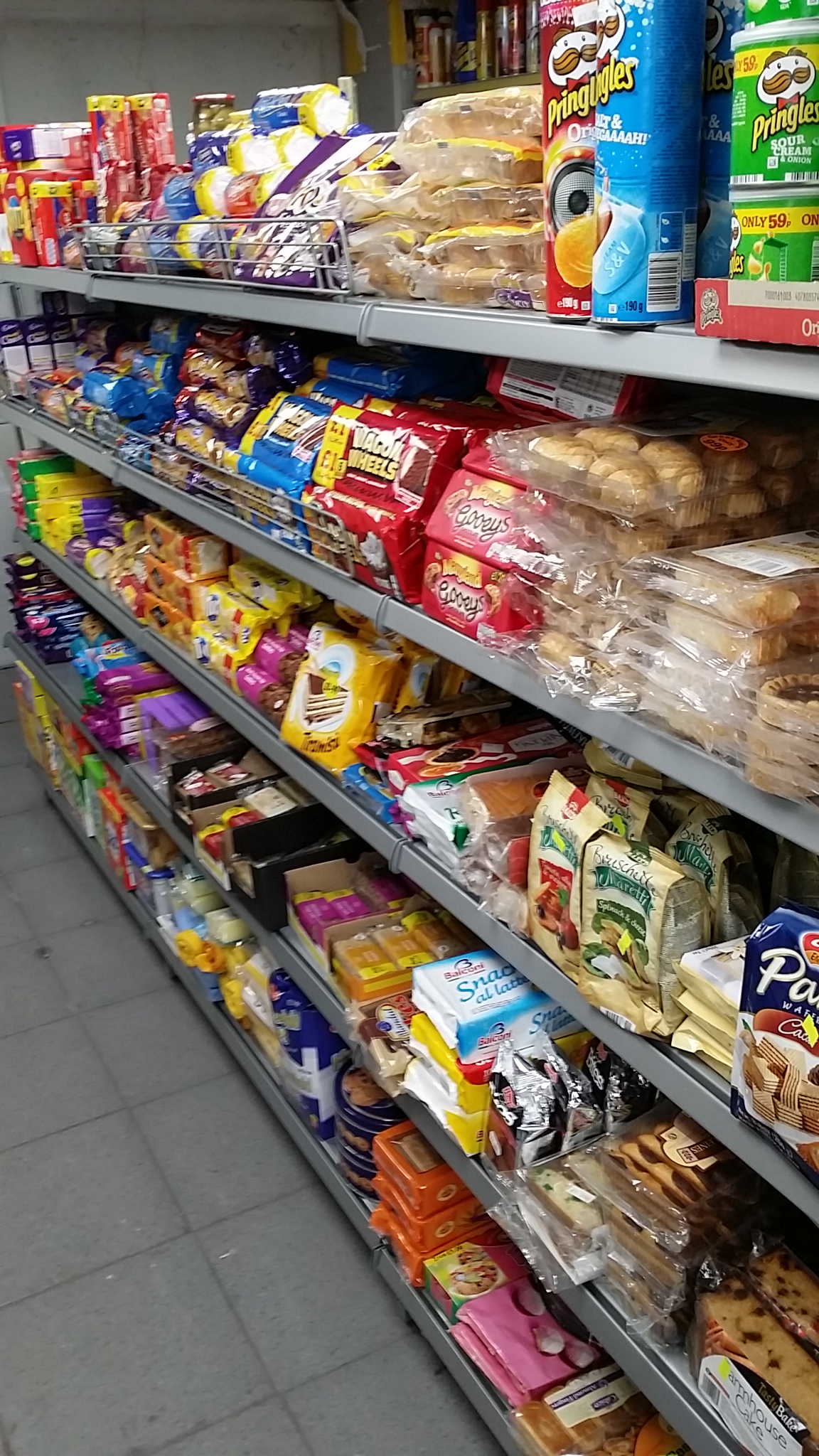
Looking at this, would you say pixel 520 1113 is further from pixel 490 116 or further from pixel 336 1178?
pixel 490 116

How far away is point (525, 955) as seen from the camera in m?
1.35

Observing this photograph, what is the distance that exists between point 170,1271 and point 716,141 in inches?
78.4

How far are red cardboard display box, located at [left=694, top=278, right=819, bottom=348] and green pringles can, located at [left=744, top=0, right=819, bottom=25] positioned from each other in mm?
151

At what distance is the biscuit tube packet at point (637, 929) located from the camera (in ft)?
3.70

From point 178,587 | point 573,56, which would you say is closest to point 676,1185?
point 573,56

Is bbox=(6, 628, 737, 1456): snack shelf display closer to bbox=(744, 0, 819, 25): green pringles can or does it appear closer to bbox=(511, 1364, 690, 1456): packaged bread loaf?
bbox=(511, 1364, 690, 1456): packaged bread loaf

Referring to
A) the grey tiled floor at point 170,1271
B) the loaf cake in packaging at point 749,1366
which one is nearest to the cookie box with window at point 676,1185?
the loaf cake in packaging at point 749,1366

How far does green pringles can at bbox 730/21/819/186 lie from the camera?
0.71 m

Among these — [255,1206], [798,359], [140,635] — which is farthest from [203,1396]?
[798,359]

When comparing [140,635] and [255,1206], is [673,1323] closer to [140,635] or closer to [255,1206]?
[255,1206]

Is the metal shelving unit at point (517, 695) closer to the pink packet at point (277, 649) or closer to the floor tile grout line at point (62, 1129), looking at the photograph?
the pink packet at point (277, 649)

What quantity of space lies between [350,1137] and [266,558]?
102 centimetres

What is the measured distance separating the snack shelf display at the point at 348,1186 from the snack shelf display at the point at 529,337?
68cm

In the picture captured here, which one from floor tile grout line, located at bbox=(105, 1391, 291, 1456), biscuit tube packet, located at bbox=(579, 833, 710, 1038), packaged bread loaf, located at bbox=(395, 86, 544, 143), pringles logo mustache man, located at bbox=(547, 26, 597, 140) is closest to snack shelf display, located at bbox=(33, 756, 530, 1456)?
floor tile grout line, located at bbox=(105, 1391, 291, 1456)
